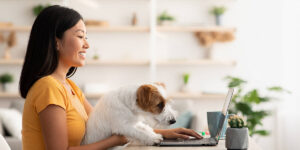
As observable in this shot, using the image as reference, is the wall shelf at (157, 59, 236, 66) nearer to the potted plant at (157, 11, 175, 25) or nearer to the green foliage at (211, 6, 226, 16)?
the potted plant at (157, 11, 175, 25)

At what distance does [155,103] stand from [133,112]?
0.34 feet

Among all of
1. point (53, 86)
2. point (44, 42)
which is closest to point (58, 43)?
point (44, 42)

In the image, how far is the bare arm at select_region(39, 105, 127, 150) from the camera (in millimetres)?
1575

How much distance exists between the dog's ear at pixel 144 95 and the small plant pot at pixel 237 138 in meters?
0.34

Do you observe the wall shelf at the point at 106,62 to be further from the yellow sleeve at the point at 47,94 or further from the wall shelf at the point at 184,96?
the yellow sleeve at the point at 47,94

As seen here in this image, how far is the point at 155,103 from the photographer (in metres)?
1.59

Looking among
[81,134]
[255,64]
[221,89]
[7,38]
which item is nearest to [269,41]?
[255,64]

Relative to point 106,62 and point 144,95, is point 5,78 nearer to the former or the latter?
point 106,62

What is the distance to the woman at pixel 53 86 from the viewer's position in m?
1.59

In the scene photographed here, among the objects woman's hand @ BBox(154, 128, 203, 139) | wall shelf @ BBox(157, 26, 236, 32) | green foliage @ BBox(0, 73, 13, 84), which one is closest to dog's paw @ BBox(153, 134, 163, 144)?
woman's hand @ BBox(154, 128, 203, 139)

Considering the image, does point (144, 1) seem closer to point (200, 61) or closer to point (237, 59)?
point (200, 61)

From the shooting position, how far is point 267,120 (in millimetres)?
5359

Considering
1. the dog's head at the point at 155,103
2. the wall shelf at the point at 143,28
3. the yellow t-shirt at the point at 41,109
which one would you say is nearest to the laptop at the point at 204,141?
the dog's head at the point at 155,103

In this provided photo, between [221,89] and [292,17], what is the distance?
52.2 inches
